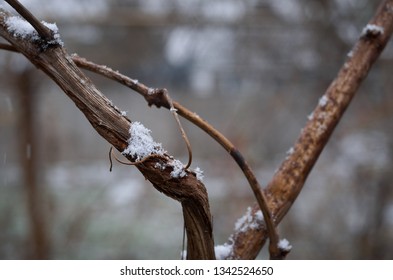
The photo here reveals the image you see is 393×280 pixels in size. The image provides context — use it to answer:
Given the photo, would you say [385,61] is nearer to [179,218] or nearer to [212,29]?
[212,29]

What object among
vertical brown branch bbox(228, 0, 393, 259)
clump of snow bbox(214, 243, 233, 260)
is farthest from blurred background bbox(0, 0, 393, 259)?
clump of snow bbox(214, 243, 233, 260)

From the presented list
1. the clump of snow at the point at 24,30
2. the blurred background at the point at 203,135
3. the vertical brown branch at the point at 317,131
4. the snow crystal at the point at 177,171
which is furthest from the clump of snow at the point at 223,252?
the blurred background at the point at 203,135

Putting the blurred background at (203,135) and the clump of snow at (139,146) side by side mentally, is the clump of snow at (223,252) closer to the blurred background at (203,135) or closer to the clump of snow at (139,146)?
the clump of snow at (139,146)

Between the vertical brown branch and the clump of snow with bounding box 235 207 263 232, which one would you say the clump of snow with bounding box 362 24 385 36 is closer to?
the vertical brown branch

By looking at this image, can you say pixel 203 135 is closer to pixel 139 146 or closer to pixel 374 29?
pixel 374 29
